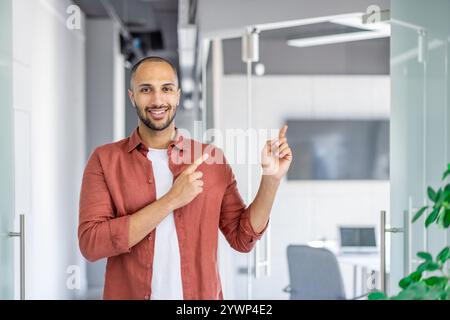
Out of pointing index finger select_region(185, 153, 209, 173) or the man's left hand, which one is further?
the man's left hand

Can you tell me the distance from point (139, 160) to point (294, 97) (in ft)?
8.16

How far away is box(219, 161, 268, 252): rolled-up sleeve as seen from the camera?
1723mm

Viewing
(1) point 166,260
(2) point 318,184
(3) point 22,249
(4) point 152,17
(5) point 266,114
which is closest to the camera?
(1) point 166,260

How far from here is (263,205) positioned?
1688mm

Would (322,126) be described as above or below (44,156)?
above

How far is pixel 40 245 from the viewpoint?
2408 mm

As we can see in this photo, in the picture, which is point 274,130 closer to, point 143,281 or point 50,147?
point 143,281

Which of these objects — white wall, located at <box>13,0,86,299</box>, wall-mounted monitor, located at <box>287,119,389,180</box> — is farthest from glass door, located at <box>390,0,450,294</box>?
wall-mounted monitor, located at <box>287,119,389,180</box>

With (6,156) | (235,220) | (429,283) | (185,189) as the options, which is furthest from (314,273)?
(429,283)

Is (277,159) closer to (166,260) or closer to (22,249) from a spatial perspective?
(166,260)

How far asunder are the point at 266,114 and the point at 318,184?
3.23 feet

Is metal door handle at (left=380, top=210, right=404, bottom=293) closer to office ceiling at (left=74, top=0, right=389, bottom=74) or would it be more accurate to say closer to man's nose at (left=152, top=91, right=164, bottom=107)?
man's nose at (left=152, top=91, right=164, bottom=107)

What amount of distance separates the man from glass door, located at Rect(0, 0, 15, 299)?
34cm

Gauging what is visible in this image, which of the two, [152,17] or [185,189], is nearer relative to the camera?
[185,189]
